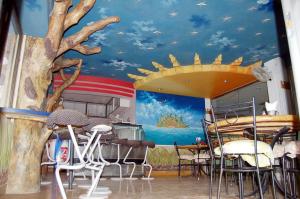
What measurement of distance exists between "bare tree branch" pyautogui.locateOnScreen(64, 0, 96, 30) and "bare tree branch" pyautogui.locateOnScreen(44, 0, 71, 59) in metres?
0.52

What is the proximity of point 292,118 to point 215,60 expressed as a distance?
5.88 m

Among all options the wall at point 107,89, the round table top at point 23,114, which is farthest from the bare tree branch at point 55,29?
the wall at point 107,89

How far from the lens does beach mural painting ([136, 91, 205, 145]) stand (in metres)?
9.35

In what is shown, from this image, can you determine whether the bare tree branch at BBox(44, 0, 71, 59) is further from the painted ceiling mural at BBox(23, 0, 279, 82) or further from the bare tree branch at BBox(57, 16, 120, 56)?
the bare tree branch at BBox(57, 16, 120, 56)

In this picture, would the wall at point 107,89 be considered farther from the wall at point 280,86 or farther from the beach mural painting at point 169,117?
the wall at point 280,86

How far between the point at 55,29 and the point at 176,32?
325 cm

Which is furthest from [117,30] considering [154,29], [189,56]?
[189,56]

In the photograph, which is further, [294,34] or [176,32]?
[176,32]

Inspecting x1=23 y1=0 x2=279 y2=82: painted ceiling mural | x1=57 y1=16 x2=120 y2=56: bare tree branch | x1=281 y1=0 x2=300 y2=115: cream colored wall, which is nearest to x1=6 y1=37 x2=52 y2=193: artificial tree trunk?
x1=57 y1=16 x2=120 y2=56: bare tree branch

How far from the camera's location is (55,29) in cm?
374

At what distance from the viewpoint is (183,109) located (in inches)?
395

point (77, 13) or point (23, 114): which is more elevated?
point (77, 13)

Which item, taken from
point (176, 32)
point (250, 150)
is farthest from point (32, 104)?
point (176, 32)

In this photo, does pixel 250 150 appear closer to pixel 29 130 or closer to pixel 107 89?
pixel 29 130
